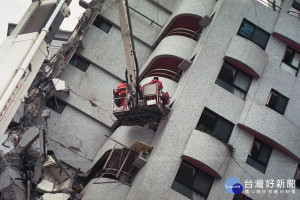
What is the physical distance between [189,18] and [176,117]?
7966 millimetres

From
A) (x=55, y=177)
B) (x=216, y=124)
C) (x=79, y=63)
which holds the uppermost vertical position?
(x=79, y=63)

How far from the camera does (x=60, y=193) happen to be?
17.4m

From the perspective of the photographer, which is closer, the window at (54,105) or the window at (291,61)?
the window at (291,61)

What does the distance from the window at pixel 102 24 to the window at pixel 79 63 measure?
2481mm

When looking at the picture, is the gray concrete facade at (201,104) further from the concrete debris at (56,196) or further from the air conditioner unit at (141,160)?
the concrete debris at (56,196)

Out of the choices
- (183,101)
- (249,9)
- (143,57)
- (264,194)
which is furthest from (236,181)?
(143,57)

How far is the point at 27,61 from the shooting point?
740cm

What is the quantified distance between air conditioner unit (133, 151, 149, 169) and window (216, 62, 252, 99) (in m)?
4.94

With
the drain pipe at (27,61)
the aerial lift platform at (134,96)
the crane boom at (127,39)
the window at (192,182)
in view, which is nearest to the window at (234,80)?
the aerial lift platform at (134,96)

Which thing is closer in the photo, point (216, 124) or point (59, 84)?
point (216, 124)

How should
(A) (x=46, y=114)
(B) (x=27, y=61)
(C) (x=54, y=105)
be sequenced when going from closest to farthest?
(B) (x=27, y=61)
(A) (x=46, y=114)
(C) (x=54, y=105)

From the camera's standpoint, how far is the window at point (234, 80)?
62.5 feet

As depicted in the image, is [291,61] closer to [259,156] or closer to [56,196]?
[259,156]

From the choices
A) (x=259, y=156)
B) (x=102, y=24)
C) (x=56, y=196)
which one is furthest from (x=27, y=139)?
(x=259, y=156)
